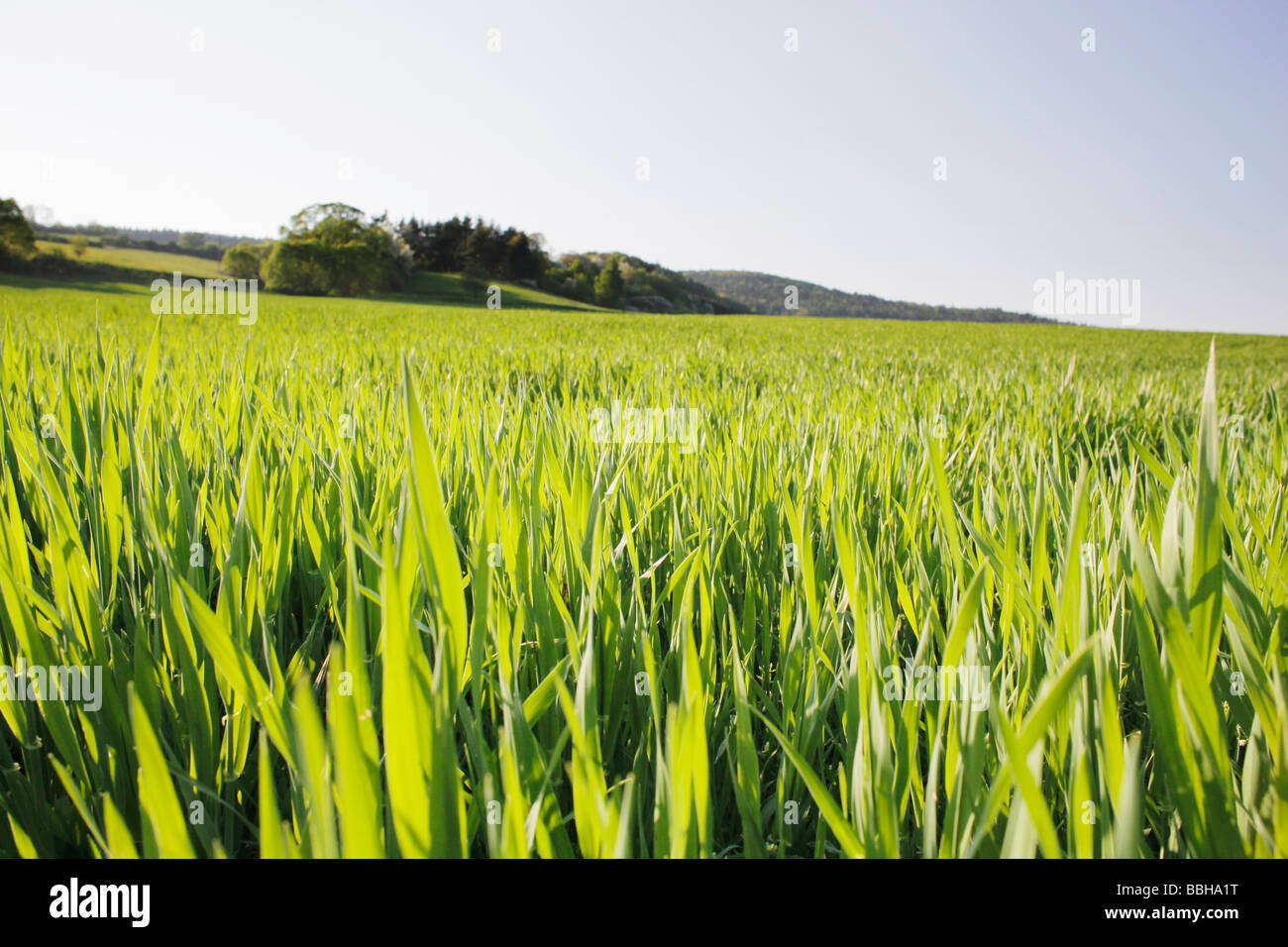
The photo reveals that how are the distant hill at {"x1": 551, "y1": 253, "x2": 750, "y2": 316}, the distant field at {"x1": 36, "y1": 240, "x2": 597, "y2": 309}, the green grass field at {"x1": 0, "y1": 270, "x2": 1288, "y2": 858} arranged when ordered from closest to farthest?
the green grass field at {"x1": 0, "y1": 270, "x2": 1288, "y2": 858}, the distant field at {"x1": 36, "y1": 240, "x2": 597, "y2": 309}, the distant hill at {"x1": 551, "y1": 253, "x2": 750, "y2": 316}

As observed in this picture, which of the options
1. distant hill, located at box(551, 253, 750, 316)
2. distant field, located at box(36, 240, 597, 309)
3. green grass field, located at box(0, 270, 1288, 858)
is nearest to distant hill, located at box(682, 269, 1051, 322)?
distant hill, located at box(551, 253, 750, 316)

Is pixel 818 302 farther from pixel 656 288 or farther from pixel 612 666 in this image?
pixel 612 666

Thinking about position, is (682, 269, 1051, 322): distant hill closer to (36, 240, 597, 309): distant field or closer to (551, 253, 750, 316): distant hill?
(551, 253, 750, 316): distant hill

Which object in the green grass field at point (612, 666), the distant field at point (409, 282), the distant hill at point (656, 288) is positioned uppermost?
the distant hill at point (656, 288)

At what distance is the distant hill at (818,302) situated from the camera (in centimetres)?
5378

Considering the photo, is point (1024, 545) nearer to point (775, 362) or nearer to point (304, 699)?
point (304, 699)

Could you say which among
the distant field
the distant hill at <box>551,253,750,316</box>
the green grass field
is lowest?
the green grass field

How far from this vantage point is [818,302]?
57688mm

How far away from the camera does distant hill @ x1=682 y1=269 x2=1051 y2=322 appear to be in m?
53.8

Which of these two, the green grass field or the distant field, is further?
the distant field

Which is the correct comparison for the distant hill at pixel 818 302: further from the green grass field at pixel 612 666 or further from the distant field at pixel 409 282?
the green grass field at pixel 612 666

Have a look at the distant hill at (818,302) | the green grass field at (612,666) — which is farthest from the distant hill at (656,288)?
the green grass field at (612,666)

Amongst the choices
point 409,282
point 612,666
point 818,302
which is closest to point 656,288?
point 818,302
